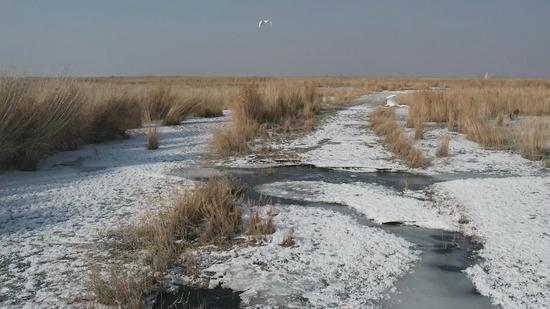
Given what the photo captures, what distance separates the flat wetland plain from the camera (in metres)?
2.42

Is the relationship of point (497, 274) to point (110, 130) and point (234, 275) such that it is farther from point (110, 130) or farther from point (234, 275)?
point (110, 130)

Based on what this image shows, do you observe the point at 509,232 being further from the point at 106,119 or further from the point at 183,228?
the point at 106,119

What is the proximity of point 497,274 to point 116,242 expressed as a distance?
240 centimetres

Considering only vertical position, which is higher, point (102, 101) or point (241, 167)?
point (102, 101)

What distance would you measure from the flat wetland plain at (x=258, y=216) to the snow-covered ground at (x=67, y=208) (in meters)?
0.02

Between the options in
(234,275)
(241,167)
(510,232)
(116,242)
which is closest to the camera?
(234,275)

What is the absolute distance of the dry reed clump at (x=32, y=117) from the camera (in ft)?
16.3

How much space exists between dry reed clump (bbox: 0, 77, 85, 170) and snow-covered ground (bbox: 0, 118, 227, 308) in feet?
0.77

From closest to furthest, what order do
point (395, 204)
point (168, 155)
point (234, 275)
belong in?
point (234, 275)
point (395, 204)
point (168, 155)

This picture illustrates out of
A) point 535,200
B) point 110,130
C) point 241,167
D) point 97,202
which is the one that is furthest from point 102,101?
point 535,200

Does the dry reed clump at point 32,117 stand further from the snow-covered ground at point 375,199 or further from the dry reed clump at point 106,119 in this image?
the snow-covered ground at point 375,199

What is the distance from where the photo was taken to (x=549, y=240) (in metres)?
3.06

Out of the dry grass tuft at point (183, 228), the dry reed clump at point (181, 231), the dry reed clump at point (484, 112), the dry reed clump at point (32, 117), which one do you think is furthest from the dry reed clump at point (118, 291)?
the dry reed clump at point (484, 112)

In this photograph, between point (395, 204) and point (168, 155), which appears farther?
point (168, 155)
